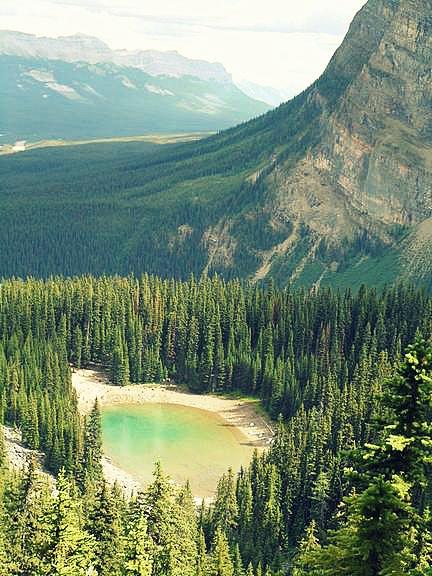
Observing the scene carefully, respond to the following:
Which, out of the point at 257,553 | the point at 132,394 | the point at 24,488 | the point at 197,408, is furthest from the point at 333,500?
Answer: the point at 132,394

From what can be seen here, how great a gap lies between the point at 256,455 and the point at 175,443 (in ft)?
110

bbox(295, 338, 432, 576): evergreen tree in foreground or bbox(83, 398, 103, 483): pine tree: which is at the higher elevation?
bbox(295, 338, 432, 576): evergreen tree in foreground

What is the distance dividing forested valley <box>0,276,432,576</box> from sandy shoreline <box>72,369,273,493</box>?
371cm

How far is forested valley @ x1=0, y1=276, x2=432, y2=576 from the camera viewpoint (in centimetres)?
2631

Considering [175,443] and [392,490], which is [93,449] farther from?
[392,490]

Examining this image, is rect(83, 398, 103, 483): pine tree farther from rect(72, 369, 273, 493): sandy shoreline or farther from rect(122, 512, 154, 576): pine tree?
rect(122, 512, 154, 576): pine tree

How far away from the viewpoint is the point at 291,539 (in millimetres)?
100062

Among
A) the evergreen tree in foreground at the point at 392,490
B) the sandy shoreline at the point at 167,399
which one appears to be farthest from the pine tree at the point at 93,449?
the evergreen tree in foreground at the point at 392,490

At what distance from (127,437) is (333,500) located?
53.2m

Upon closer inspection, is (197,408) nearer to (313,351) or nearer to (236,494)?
(313,351)

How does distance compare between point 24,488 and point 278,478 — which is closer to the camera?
point 24,488

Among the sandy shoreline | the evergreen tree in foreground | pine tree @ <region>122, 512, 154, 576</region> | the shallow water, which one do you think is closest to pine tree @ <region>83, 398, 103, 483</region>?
the shallow water

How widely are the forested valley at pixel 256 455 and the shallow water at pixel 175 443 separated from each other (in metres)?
8.24

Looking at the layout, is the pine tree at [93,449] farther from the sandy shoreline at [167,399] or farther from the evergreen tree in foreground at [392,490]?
the evergreen tree in foreground at [392,490]
